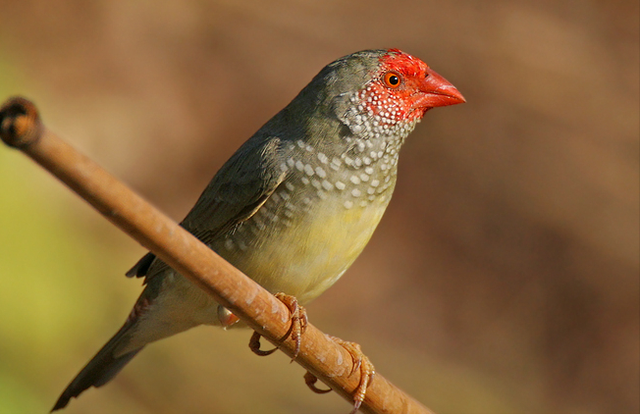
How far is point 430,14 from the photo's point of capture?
6.79 m

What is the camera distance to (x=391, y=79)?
2.88 metres

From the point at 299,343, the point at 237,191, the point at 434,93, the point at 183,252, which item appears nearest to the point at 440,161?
the point at 434,93

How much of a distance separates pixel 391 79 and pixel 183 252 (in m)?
1.49

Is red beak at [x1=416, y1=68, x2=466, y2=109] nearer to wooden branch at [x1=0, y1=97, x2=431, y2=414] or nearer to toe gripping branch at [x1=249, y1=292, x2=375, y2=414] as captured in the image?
toe gripping branch at [x1=249, y1=292, x2=375, y2=414]

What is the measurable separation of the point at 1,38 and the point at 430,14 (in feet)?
13.2

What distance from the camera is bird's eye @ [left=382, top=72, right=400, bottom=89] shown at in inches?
113

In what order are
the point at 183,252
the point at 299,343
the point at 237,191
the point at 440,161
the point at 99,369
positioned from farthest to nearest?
the point at 440,161 → the point at 99,369 → the point at 237,191 → the point at 299,343 → the point at 183,252

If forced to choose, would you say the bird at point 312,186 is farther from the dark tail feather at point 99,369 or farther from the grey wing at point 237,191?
the dark tail feather at point 99,369

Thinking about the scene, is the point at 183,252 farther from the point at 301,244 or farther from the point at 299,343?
the point at 301,244

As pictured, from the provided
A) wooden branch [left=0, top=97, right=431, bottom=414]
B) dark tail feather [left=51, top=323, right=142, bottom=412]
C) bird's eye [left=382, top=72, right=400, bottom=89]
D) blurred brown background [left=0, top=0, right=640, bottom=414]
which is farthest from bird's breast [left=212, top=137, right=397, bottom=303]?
blurred brown background [left=0, top=0, right=640, bottom=414]

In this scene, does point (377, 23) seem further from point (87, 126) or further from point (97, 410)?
point (97, 410)

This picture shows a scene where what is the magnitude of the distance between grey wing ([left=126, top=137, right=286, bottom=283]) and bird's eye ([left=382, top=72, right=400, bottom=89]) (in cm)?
52

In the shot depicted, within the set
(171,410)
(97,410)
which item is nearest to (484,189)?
(171,410)

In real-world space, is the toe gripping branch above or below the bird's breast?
A: below
